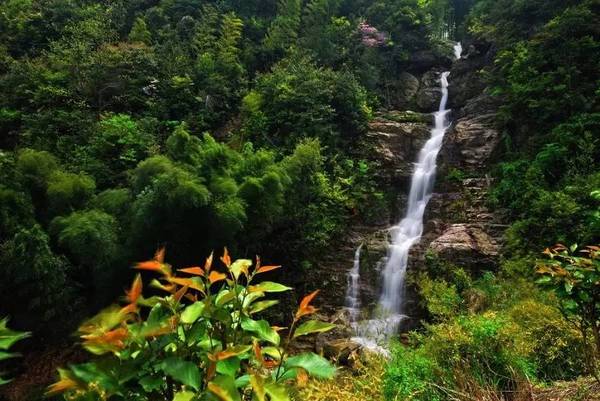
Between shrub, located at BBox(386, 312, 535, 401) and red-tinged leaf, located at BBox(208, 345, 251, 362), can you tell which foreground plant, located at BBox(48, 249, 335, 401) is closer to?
red-tinged leaf, located at BBox(208, 345, 251, 362)

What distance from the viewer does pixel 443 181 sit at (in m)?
12.0

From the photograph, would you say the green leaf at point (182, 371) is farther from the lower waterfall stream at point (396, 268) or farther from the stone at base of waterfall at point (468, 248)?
the stone at base of waterfall at point (468, 248)

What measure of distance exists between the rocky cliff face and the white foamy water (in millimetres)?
210

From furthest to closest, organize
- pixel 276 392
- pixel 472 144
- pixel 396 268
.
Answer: pixel 472 144 → pixel 396 268 → pixel 276 392

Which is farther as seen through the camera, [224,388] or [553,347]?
[553,347]

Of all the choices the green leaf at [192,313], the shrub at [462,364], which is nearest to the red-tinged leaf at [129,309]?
the green leaf at [192,313]

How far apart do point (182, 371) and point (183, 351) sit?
8 cm

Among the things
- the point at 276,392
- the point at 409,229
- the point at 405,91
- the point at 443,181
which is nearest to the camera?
the point at 276,392

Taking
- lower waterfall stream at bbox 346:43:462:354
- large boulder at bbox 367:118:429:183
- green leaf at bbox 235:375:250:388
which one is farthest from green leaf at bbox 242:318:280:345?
large boulder at bbox 367:118:429:183

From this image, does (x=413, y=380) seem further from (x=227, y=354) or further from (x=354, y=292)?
(x=354, y=292)

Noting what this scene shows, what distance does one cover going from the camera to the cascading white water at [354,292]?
9469mm

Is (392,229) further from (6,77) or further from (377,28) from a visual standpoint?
(6,77)

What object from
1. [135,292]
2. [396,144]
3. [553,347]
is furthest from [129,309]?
[396,144]

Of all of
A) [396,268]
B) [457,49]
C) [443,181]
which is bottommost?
[396,268]
